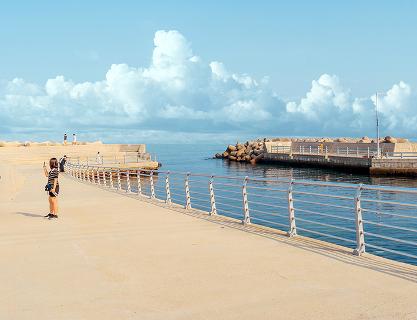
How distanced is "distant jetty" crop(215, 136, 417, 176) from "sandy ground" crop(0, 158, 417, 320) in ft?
159

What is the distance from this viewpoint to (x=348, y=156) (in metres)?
67.8

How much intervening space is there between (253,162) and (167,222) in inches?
3164

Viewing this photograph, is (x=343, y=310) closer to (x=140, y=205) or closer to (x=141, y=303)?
(x=141, y=303)

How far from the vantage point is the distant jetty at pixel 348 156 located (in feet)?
192

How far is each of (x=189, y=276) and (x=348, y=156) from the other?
62075 millimetres

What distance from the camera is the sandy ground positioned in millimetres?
6332

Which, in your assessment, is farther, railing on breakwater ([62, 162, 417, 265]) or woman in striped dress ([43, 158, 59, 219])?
woman in striped dress ([43, 158, 59, 219])

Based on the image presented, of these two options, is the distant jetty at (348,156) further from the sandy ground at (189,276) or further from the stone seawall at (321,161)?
the sandy ground at (189,276)

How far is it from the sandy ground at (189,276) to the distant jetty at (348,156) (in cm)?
4839

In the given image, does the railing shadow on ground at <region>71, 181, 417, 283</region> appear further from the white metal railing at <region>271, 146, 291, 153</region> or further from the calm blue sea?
the white metal railing at <region>271, 146, 291, 153</region>

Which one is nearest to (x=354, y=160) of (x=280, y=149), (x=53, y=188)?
(x=280, y=149)

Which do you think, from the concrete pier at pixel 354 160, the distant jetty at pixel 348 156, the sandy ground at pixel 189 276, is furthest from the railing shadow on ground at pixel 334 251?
the distant jetty at pixel 348 156

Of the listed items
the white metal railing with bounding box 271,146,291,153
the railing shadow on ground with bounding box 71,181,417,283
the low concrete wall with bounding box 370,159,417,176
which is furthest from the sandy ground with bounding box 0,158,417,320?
the white metal railing with bounding box 271,146,291,153

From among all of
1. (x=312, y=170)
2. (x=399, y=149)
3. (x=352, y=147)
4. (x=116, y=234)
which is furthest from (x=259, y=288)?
(x=352, y=147)
